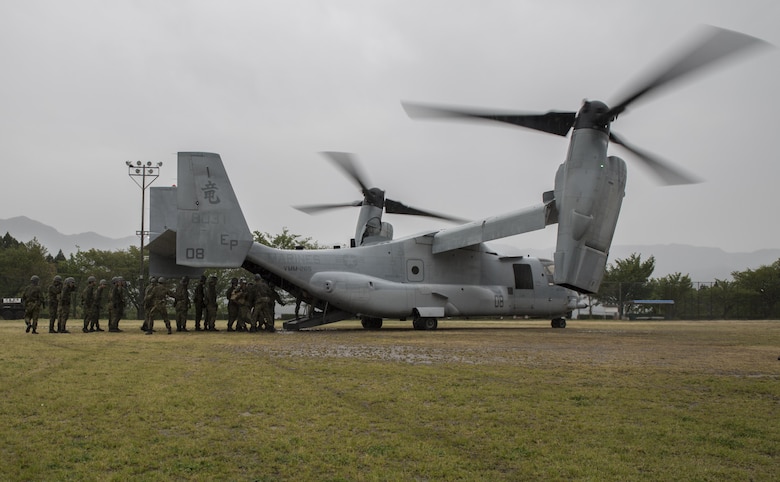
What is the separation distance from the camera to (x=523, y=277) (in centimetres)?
2620

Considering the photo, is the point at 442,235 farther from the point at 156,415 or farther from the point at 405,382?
the point at 156,415

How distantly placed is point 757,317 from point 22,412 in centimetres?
5850

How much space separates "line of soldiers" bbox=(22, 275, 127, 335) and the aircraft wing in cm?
1143

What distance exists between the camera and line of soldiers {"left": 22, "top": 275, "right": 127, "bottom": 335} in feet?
61.0

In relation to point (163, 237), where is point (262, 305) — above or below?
below

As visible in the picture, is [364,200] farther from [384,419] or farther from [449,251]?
[384,419]

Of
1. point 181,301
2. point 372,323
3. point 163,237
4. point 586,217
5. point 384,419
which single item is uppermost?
point 586,217

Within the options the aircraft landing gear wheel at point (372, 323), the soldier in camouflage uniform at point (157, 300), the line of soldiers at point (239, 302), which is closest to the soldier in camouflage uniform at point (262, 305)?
the line of soldiers at point (239, 302)

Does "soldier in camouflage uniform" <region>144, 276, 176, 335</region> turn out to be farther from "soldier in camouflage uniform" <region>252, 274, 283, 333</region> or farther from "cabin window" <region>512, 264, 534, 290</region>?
"cabin window" <region>512, 264, 534, 290</region>

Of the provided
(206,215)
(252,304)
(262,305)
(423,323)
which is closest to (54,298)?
(206,215)

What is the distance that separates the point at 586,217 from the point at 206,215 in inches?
461

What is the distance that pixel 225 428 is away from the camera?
5.88m

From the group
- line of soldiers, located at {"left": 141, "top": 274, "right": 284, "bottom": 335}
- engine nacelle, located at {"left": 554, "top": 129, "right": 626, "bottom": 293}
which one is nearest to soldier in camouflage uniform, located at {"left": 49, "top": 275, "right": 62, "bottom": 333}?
line of soldiers, located at {"left": 141, "top": 274, "right": 284, "bottom": 335}

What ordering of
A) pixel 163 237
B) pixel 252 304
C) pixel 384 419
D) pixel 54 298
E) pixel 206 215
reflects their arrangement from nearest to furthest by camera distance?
pixel 384 419, pixel 54 298, pixel 206 215, pixel 163 237, pixel 252 304
